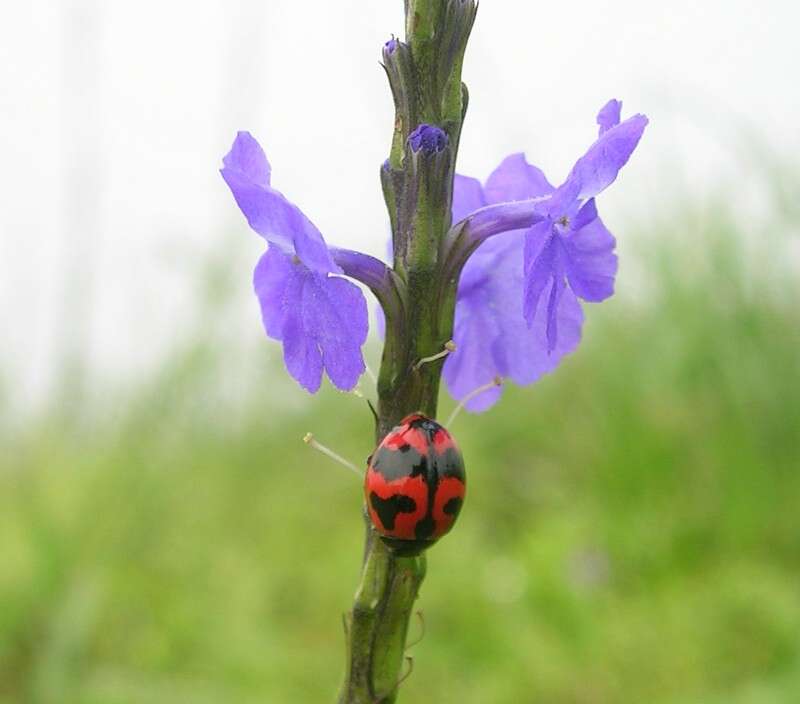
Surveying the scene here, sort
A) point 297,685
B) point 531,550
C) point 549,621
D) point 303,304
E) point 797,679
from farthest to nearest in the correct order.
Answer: point 531,550 → point 549,621 → point 297,685 → point 797,679 → point 303,304

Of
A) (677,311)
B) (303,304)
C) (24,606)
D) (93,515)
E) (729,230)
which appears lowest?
(303,304)

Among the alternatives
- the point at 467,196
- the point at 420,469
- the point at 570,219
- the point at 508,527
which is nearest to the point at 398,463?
the point at 420,469

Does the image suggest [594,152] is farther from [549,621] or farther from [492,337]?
[549,621]

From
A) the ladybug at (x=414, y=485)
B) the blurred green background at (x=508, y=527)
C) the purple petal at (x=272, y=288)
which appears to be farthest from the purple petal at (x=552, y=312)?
the blurred green background at (x=508, y=527)

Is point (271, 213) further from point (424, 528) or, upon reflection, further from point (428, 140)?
point (424, 528)

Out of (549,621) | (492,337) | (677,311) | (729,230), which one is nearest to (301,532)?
(549,621)

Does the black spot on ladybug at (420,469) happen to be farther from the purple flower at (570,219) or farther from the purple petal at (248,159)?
the purple petal at (248,159)

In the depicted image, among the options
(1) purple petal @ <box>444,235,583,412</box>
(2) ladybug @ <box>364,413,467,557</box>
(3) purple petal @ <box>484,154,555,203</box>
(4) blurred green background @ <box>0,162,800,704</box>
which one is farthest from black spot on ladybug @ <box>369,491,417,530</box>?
(4) blurred green background @ <box>0,162,800,704</box>

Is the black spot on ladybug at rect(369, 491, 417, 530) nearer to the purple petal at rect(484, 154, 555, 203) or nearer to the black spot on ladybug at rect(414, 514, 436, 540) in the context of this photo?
the black spot on ladybug at rect(414, 514, 436, 540)
